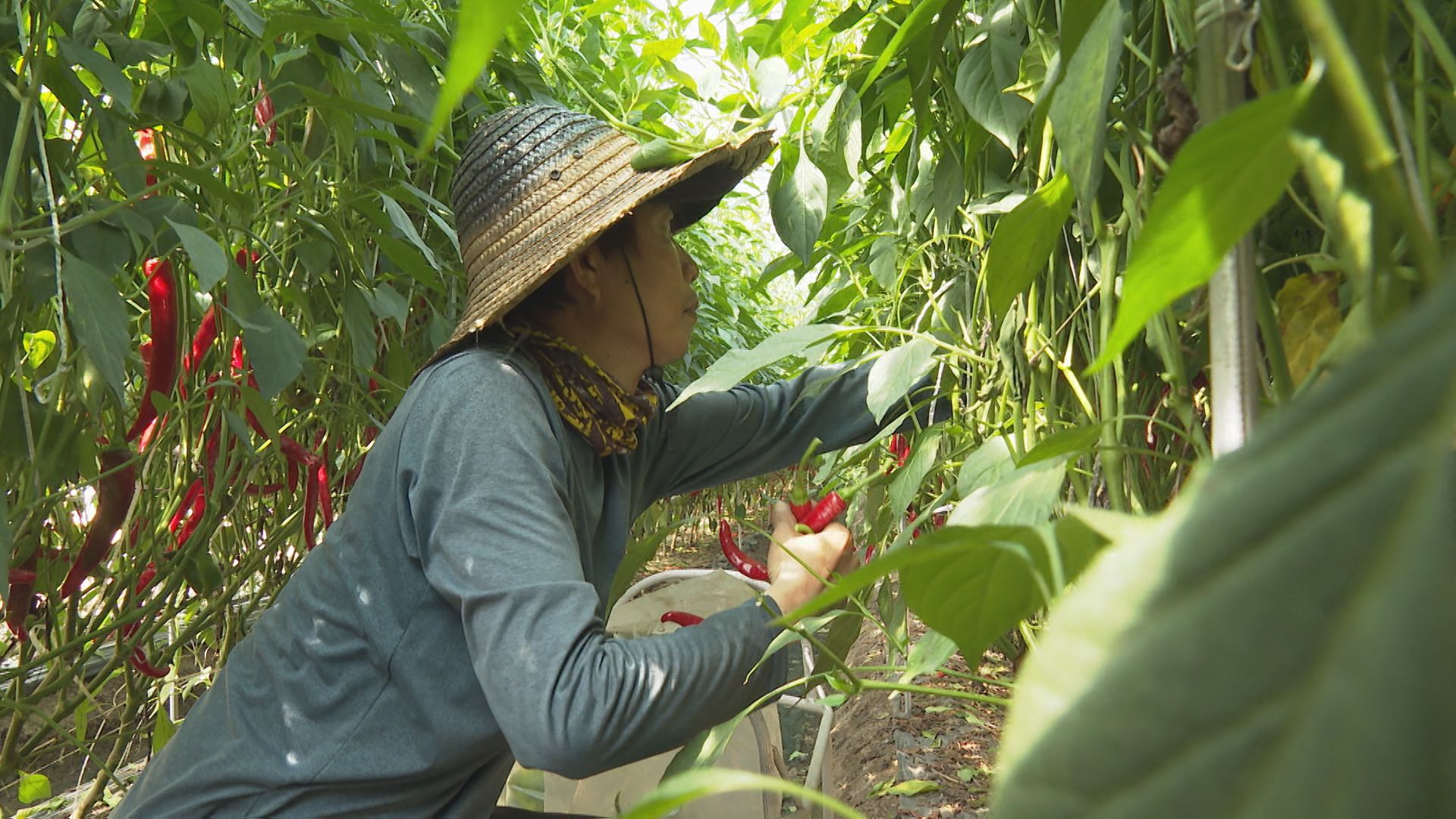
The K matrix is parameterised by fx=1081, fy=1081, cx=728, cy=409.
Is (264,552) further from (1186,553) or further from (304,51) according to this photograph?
(1186,553)

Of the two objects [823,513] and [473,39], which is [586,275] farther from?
[473,39]

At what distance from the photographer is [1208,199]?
0.70ft

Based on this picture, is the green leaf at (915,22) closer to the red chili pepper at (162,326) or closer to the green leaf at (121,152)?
the green leaf at (121,152)

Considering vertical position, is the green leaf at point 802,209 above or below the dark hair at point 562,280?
above

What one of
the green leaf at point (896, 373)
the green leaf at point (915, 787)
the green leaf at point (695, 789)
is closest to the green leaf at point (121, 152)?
the green leaf at point (896, 373)

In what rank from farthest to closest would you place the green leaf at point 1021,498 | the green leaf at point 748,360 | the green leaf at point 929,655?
1. the green leaf at point 748,360
2. the green leaf at point 929,655
3. the green leaf at point 1021,498

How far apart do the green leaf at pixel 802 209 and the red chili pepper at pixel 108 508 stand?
726mm

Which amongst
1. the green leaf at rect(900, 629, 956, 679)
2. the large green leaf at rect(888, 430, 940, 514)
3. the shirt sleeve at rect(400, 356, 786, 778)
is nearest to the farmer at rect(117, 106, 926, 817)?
the shirt sleeve at rect(400, 356, 786, 778)

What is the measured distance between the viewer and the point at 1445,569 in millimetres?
127

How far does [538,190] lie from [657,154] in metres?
0.20

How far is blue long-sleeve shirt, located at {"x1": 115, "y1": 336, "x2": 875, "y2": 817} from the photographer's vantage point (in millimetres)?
907

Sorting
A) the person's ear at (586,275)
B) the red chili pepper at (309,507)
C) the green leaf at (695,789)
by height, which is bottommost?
the red chili pepper at (309,507)

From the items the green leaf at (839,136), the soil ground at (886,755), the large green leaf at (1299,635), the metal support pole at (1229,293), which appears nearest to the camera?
the large green leaf at (1299,635)

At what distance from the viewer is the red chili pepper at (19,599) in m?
1.15
